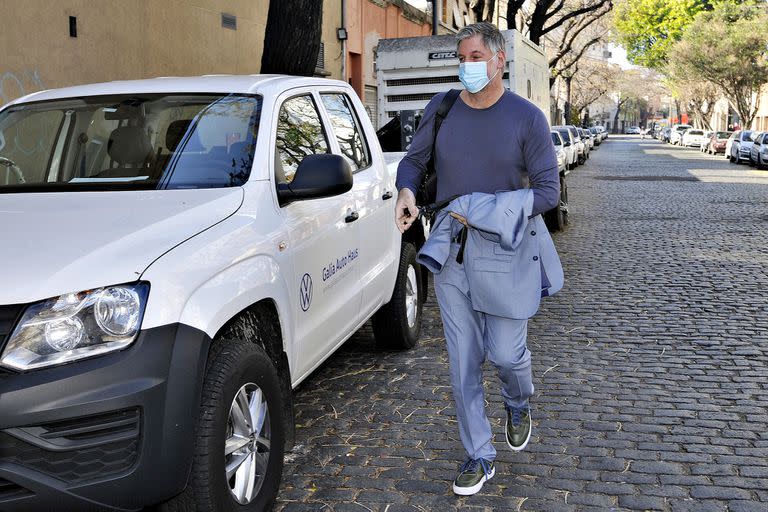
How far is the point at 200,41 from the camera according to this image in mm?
14945

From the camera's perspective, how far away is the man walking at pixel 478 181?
150 inches

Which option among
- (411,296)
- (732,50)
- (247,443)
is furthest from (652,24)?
(247,443)

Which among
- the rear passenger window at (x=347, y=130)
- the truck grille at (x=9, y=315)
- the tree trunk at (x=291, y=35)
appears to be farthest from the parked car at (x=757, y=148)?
the truck grille at (x=9, y=315)

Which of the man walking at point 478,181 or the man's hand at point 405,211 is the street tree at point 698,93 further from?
the man's hand at point 405,211

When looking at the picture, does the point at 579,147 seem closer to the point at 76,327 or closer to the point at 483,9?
the point at 483,9

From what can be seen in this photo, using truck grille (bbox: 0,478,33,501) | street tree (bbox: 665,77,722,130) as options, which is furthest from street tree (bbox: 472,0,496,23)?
street tree (bbox: 665,77,722,130)

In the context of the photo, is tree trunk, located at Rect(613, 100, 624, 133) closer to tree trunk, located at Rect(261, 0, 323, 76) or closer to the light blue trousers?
tree trunk, located at Rect(261, 0, 323, 76)

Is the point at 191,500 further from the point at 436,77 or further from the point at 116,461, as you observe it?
the point at 436,77

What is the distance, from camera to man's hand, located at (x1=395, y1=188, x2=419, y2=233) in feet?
12.7

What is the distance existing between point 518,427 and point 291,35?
6.64 meters

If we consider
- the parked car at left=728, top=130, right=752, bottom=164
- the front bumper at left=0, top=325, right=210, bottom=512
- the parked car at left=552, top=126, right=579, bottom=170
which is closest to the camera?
the front bumper at left=0, top=325, right=210, bottom=512

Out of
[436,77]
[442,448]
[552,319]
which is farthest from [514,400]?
[436,77]

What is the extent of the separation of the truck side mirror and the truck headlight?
1.17 m

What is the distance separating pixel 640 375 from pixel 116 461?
13.1ft
